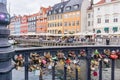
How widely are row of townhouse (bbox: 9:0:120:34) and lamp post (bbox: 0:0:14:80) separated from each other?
4073 centimetres

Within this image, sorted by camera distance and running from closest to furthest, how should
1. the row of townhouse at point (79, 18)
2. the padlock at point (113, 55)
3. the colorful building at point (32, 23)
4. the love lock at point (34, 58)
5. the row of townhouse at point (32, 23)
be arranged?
the love lock at point (34, 58) → the padlock at point (113, 55) → the row of townhouse at point (79, 18) → the row of townhouse at point (32, 23) → the colorful building at point (32, 23)

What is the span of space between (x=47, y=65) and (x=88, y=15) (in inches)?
1922

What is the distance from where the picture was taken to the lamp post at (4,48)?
5.03ft

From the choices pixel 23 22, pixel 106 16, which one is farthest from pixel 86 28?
pixel 23 22

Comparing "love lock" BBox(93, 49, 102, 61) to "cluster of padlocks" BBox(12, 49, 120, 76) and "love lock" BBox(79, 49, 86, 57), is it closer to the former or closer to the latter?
"cluster of padlocks" BBox(12, 49, 120, 76)

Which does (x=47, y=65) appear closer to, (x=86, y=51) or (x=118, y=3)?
(x=86, y=51)

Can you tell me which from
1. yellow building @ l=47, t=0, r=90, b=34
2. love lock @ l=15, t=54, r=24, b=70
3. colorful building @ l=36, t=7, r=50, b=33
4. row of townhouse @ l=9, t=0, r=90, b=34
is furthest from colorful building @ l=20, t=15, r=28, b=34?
love lock @ l=15, t=54, r=24, b=70

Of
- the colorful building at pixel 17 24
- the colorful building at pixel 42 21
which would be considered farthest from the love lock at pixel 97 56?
the colorful building at pixel 17 24

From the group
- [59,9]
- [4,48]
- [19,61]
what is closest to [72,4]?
[59,9]

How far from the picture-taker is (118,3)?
41.9 m

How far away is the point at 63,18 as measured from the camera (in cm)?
5906

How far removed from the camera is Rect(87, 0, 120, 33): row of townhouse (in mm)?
42141

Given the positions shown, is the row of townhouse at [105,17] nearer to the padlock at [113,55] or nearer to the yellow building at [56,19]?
the yellow building at [56,19]

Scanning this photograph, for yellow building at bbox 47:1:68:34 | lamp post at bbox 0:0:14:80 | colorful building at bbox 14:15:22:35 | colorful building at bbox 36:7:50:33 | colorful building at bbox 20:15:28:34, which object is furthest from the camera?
colorful building at bbox 14:15:22:35
